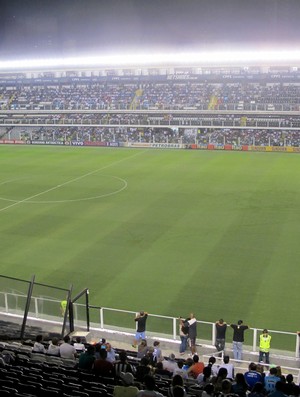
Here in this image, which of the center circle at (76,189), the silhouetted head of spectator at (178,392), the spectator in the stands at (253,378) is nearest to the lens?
the silhouetted head of spectator at (178,392)

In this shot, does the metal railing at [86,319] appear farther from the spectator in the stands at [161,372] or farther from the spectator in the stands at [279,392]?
the spectator in the stands at [279,392]

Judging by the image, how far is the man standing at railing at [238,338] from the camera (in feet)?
40.8

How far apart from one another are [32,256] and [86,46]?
206 ft

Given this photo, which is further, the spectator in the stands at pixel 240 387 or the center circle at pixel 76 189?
the center circle at pixel 76 189

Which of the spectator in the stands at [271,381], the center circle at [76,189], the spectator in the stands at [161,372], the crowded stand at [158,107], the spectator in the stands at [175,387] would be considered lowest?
the center circle at [76,189]

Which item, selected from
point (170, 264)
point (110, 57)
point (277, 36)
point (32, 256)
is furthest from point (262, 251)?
point (110, 57)

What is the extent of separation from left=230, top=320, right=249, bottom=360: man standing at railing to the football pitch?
2.32 meters

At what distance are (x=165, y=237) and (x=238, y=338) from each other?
10533 mm

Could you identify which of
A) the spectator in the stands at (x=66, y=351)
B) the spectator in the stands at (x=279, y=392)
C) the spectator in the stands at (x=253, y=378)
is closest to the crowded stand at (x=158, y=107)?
the spectator in the stands at (x=66, y=351)

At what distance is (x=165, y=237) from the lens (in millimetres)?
22734

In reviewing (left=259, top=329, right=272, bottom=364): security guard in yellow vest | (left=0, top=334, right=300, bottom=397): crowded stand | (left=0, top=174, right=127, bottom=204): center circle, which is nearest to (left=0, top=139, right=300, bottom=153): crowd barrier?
(left=0, top=174, right=127, bottom=204): center circle

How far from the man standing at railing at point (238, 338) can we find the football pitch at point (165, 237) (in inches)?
91.4

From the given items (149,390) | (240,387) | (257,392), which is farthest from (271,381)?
(149,390)

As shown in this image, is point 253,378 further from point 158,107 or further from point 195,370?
point 158,107
